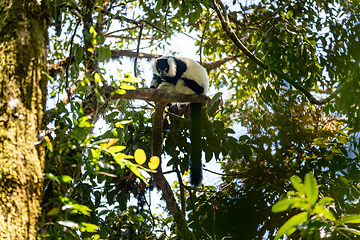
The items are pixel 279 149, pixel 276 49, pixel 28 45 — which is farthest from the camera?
pixel 279 149

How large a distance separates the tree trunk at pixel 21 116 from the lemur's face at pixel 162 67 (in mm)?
3475

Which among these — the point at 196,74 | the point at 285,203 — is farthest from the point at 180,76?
the point at 285,203

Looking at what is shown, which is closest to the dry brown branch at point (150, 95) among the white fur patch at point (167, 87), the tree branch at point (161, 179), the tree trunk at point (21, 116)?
the tree branch at point (161, 179)

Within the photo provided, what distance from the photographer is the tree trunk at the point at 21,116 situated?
1345 mm

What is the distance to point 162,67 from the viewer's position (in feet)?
16.6

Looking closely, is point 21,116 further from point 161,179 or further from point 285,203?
point 161,179

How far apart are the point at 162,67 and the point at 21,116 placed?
3773 millimetres

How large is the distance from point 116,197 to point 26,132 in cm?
225

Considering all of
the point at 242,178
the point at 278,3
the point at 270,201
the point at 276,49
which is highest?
the point at 278,3

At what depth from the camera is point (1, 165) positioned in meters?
1.35

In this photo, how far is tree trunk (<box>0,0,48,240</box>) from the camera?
4.41 feet

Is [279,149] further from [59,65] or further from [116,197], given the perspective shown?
[59,65]

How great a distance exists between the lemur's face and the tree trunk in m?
3.47

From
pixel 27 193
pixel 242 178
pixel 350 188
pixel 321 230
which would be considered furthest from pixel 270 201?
pixel 27 193
